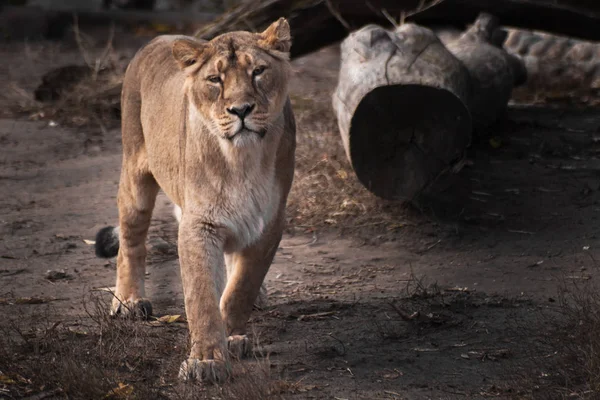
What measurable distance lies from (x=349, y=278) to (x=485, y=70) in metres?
2.52

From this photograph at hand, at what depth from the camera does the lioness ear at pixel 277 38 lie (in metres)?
4.29

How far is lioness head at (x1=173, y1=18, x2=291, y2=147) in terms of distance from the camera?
4039mm

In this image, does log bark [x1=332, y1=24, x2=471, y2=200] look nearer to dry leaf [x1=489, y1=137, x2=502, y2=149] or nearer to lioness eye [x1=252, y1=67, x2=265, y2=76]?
dry leaf [x1=489, y1=137, x2=502, y2=149]

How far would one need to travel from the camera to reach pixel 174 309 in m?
5.21

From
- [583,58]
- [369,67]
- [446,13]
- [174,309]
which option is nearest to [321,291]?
[174,309]

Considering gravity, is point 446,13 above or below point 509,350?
above

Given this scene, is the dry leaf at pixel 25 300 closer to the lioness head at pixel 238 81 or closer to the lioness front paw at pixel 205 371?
the lioness front paw at pixel 205 371

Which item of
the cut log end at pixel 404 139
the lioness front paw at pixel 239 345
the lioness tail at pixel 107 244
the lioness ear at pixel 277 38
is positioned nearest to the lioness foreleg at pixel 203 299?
the lioness front paw at pixel 239 345

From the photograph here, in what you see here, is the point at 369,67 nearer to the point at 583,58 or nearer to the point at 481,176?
the point at 481,176

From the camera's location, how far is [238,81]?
4055 mm

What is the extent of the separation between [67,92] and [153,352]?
5.77 m

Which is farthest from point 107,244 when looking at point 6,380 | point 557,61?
point 557,61

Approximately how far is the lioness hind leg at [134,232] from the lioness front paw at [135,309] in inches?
1.0

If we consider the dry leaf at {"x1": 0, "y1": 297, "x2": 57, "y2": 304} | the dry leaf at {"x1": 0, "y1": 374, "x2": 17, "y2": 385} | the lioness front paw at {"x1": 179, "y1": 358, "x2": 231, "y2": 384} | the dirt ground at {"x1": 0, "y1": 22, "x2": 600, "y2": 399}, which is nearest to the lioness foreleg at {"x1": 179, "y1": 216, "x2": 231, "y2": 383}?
the lioness front paw at {"x1": 179, "y1": 358, "x2": 231, "y2": 384}
